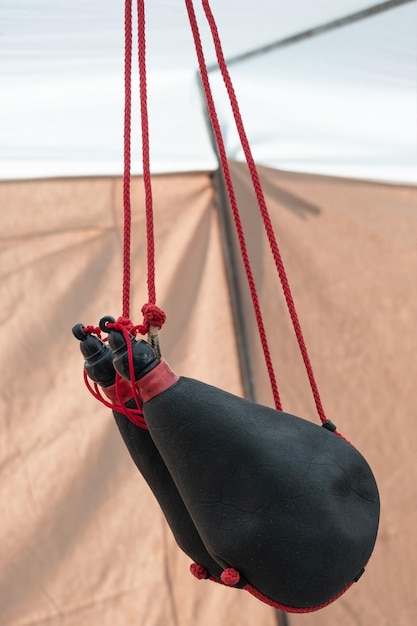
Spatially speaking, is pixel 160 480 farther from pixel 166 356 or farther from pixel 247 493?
pixel 166 356

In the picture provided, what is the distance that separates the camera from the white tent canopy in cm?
128

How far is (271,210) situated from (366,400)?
39cm

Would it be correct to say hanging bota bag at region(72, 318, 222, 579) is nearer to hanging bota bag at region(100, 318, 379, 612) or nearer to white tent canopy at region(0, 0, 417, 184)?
hanging bota bag at region(100, 318, 379, 612)

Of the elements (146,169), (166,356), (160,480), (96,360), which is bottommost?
(166,356)

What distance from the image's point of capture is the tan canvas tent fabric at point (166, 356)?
1.43m

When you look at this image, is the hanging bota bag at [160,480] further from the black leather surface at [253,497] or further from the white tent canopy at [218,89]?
the white tent canopy at [218,89]

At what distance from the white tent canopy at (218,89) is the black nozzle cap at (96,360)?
0.70m

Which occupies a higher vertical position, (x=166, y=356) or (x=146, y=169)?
(x=146, y=169)

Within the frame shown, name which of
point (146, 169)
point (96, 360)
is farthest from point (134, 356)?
point (146, 169)

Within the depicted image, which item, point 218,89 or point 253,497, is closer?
point 253,497

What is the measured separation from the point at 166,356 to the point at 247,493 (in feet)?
3.00

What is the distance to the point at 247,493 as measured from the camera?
2.17ft

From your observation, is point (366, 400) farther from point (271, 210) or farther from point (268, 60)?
point (268, 60)

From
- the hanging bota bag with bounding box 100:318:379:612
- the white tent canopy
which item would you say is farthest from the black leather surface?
the white tent canopy
